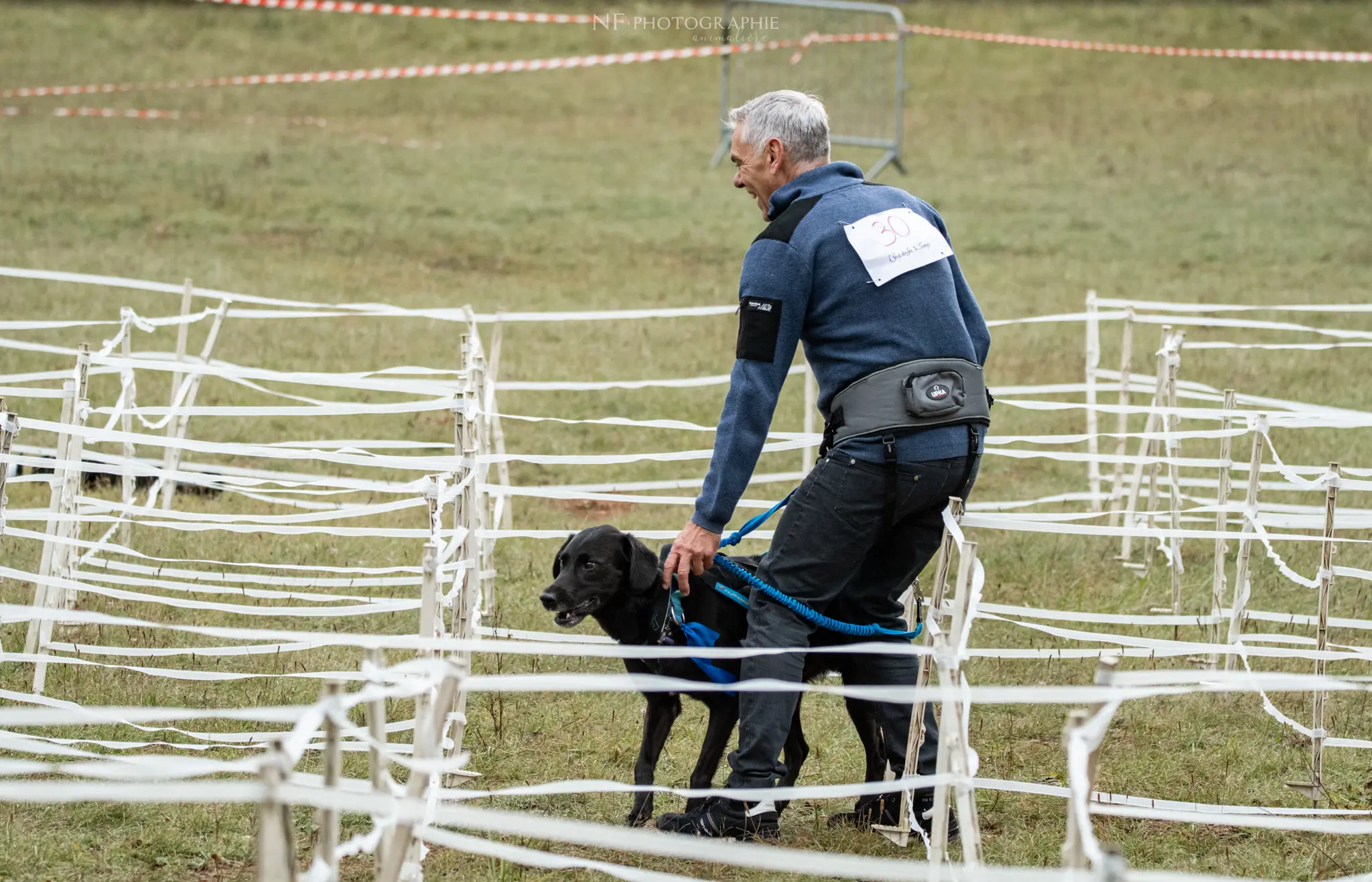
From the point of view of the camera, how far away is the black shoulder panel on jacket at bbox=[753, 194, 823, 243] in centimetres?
399

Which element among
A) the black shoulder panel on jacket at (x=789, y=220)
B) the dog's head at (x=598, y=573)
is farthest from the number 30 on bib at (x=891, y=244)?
the dog's head at (x=598, y=573)

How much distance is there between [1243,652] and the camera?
4.80 metres

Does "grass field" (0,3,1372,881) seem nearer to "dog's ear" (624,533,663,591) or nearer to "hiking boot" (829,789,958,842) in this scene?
"hiking boot" (829,789,958,842)

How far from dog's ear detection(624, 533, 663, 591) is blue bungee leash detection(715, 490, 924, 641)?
18 centimetres

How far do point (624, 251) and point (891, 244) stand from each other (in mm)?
11829

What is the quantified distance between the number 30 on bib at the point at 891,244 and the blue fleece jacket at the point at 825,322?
0.07ft

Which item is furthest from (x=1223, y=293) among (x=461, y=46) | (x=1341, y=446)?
(x=461, y=46)

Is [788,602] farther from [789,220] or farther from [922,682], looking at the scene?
[789,220]

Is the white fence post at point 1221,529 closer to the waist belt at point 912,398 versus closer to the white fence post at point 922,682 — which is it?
the white fence post at point 922,682

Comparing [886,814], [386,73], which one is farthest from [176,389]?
[386,73]

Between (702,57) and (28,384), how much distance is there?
679 inches

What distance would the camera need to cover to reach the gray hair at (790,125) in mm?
4070

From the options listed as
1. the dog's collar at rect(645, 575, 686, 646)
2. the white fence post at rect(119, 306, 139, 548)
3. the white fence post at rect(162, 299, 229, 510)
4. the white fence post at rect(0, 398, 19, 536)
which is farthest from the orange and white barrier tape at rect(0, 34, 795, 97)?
the dog's collar at rect(645, 575, 686, 646)

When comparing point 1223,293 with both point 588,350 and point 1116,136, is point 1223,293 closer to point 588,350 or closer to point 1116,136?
point 588,350
